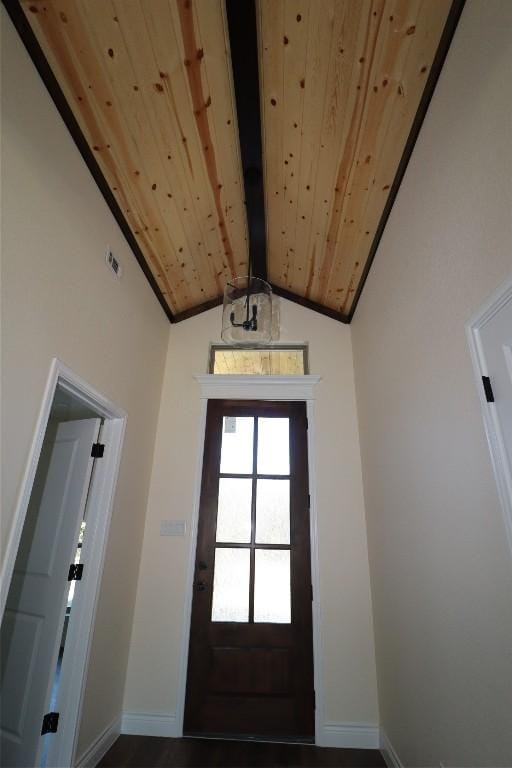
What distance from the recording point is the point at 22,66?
141 centimetres

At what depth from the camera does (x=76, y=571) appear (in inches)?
81.4

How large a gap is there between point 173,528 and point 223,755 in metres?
1.34

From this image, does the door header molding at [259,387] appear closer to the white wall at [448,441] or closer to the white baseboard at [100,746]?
the white wall at [448,441]

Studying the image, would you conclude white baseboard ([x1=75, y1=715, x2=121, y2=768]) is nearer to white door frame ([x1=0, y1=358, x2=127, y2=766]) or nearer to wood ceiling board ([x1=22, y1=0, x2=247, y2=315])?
white door frame ([x1=0, y1=358, x2=127, y2=766])

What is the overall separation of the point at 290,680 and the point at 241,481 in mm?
1341

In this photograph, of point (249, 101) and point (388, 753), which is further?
point (388, 753)

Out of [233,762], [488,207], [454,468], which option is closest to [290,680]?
[233,762]

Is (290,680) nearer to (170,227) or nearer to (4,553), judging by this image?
(4,553)

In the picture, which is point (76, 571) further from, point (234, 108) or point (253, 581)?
point (234, 108)

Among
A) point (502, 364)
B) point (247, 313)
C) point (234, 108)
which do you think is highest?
point (234, 108)

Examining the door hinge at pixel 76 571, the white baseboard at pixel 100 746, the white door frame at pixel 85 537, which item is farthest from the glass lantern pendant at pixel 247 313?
the white baseboard at pixel 100 746

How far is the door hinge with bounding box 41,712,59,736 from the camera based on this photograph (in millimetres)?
1805

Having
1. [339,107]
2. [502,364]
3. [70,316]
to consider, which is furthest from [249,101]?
[502,364]

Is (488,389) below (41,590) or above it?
above
